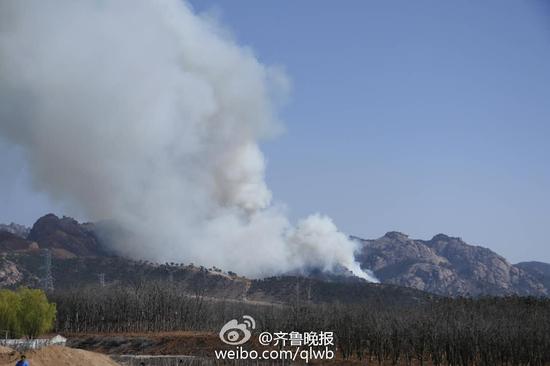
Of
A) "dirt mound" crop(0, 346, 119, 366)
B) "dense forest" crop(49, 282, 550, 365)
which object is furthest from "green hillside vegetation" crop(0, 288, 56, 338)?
"dirt mound" crop(0, 346, 119, 366)

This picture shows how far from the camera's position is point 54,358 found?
59.8m

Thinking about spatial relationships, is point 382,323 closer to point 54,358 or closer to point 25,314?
point 54,358

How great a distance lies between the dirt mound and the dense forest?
30.6 meters

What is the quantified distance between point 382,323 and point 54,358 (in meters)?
38.9

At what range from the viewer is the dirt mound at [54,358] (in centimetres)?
5831

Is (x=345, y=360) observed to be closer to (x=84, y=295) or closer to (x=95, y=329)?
(x=95, y=329)

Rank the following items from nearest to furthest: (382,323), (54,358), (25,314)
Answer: (54,358)
(382,323)
(25,314)

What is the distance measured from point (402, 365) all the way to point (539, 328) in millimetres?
15960

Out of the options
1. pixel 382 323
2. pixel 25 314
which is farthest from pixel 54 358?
pixel 25 314

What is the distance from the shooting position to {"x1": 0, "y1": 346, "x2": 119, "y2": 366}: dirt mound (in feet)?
191

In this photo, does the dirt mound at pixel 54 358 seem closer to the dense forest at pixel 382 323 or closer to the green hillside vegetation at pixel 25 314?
the dense forest at pixel 382 323

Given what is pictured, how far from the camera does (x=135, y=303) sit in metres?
124

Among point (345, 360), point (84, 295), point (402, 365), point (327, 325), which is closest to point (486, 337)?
point (402, 365)

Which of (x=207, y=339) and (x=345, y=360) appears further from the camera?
(x=207, y=339)
